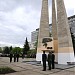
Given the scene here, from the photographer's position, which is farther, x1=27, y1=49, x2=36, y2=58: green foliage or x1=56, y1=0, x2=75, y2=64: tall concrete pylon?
x1=27, y1=49, x2=36, y2=58: green foliage

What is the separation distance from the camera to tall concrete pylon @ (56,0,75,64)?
58.4 feet

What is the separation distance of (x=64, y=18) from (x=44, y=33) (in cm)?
488

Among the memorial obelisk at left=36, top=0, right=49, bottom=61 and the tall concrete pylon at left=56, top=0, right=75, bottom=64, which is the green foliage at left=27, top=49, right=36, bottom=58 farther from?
the tall concrete pylon at left=56, top=0, right=75, bottom=64

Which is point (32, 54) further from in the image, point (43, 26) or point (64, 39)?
point (64, 39)

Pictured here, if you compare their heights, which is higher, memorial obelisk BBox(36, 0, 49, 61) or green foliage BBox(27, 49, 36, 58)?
memorial obelisk BBox(36, 0, 49, 61)

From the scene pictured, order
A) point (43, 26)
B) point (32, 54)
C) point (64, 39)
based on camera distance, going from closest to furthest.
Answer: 1. point (64, 39)
2. point (43, 26)
3. point (32, 54)

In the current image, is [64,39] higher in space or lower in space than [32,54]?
higher

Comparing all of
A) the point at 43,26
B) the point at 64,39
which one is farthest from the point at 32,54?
the point at 64,39

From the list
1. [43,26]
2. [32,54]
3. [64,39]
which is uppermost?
[43,26]

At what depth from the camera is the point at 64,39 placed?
18.3 m

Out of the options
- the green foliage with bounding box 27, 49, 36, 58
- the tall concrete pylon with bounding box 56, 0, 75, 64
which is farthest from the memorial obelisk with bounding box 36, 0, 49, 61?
the green foliage with bounding box 27, 49, 36, 58

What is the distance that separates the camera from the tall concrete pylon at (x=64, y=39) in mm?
17812

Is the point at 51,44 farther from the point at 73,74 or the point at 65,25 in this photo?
the point at 73,74

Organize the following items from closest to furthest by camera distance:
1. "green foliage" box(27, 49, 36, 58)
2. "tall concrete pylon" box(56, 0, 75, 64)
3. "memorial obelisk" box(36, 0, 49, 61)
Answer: "tall concrete pylon" box(56, 0, 75, 64) < "memorial obelisk" box(36, 0, 49, 61) < "green foliage" box(27, 49, 36, 58)
